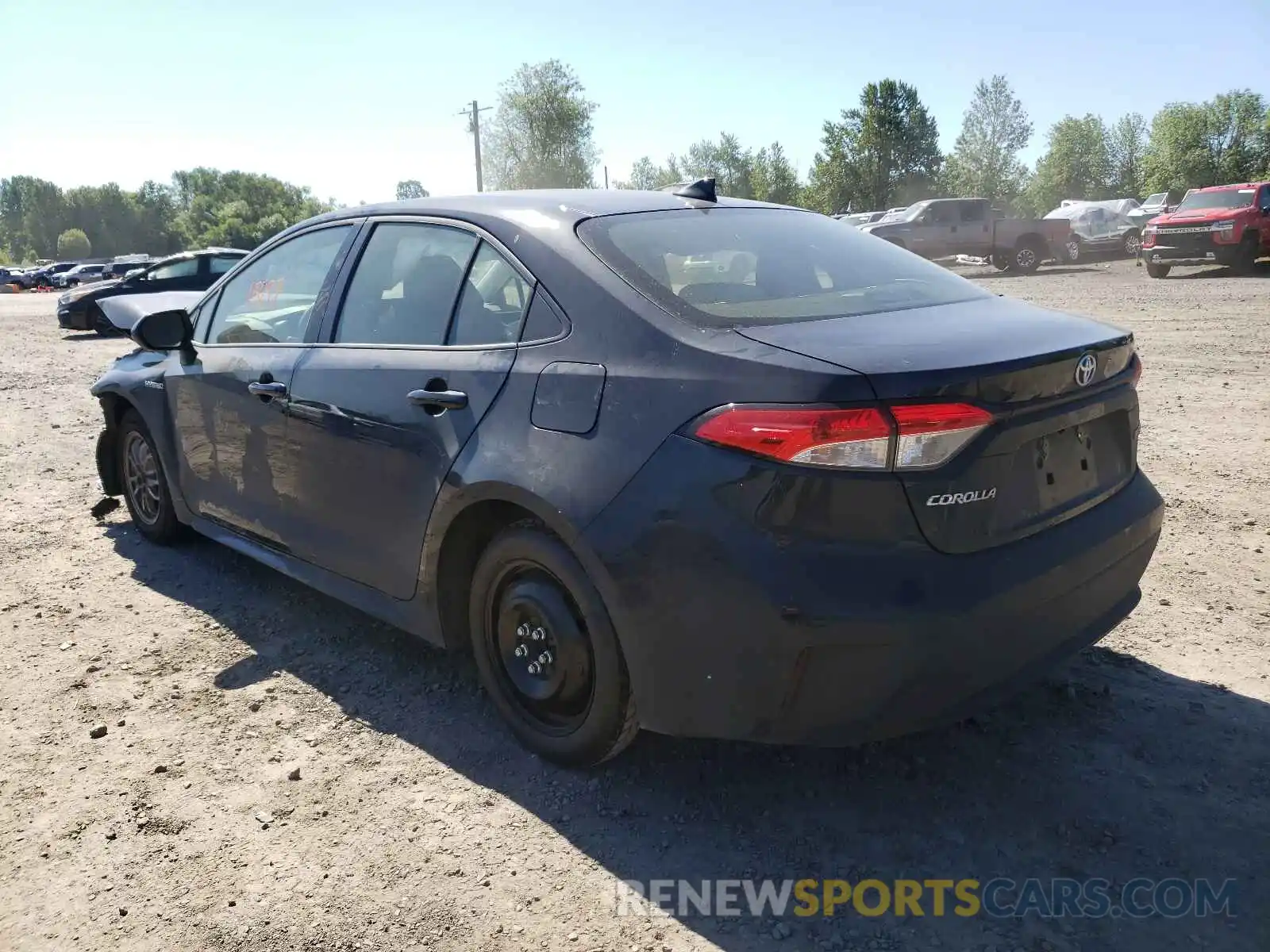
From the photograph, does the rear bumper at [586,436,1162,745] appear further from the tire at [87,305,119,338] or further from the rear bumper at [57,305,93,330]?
the rear bumper at [57,305,93,330]

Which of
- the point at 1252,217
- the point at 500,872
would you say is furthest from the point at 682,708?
the point at 1252,217

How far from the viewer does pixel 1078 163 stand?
289 feet

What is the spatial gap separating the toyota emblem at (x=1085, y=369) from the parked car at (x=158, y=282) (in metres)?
17.7

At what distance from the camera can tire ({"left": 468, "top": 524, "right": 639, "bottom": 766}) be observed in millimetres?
2605

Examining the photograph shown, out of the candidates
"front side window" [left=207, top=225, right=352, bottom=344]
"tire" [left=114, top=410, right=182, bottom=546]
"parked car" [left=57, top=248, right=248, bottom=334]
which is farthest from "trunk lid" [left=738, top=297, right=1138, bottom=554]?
"parked car" [left=57, top=248, right=248, bottom=334]

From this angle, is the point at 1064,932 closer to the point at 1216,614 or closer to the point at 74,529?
the point at 1216,614

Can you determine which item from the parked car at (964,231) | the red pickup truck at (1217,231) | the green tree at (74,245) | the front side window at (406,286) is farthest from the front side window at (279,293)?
the green tree at (74,245)

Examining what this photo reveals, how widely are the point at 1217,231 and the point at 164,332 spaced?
21.6 m

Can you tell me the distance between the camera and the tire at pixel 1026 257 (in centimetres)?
2625

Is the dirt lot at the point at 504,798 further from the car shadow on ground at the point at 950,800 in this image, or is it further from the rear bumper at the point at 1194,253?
the rear bumper at the point at 1194,253

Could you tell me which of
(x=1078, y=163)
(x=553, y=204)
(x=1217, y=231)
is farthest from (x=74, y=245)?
(x=553, y=204)

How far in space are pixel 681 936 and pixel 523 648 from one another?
97 cm

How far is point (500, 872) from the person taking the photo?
2451mm

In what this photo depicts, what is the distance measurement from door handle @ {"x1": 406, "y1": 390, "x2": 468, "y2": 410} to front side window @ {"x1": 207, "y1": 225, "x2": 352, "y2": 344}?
3.00ft
